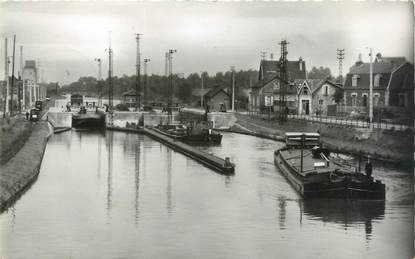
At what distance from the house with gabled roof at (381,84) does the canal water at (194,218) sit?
49.3ft

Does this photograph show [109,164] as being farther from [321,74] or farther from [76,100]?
[76,100]

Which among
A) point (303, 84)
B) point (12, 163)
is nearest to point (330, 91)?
point (303, 84)

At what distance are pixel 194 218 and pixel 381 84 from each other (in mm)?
34844

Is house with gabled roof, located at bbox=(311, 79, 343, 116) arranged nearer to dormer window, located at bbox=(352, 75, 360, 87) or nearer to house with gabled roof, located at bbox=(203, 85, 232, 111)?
dormer window, located at bbox=(352, 75, 360, 87)

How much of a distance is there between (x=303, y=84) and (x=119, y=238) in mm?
39881

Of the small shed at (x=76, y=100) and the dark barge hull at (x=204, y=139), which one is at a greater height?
the small shed at (x=76, y=100)

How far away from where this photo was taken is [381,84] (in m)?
55.6

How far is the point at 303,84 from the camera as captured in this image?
5944 centimetres

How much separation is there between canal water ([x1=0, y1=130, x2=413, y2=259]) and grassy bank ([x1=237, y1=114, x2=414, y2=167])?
7.38 ft

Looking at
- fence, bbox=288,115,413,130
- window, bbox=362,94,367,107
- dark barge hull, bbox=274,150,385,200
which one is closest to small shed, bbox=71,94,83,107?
fence, bbox=288,115,413,130

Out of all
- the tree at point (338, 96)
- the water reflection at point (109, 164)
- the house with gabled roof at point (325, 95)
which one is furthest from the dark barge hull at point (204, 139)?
the tree at point (338, 96)

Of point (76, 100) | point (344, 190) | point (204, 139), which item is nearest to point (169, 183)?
point (344, 190)

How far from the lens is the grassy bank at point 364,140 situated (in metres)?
40.1

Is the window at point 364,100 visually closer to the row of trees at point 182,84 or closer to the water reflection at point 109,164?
the water reflection at point 109,164
